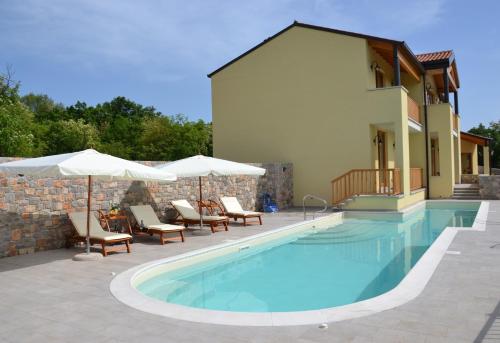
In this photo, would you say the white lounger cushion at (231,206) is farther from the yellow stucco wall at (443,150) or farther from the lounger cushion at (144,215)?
the yellow stucco wall at (443,150)

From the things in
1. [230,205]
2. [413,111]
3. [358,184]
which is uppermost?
[413,111]

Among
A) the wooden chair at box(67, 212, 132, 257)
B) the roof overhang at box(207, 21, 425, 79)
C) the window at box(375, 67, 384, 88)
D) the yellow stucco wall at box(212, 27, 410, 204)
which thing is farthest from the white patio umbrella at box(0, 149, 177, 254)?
the window at box(375, 67, 384, 88)

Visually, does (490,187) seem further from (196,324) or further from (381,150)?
(196,324)

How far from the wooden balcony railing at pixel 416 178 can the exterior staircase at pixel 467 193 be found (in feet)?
5.47

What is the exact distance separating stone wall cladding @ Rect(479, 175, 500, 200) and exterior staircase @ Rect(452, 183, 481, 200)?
32 centimetres

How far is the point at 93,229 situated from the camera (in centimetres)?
938

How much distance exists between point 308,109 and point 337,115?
4.45 feet

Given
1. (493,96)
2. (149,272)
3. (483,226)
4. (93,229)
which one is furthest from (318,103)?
(493,96)

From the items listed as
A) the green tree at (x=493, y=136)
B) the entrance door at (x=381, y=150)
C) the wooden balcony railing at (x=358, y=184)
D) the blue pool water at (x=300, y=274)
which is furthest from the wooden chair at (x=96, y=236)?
the green tree at (x=493, y=136)

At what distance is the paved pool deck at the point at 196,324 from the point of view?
13.5ft

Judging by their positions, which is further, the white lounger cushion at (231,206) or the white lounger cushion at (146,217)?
the white lounger cushion at (231,206)

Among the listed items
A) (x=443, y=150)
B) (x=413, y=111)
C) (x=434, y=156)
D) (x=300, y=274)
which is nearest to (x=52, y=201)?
(x=300, y=274)

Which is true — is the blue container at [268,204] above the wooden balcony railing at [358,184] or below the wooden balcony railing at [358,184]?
below

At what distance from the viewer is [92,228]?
938 centimetres
